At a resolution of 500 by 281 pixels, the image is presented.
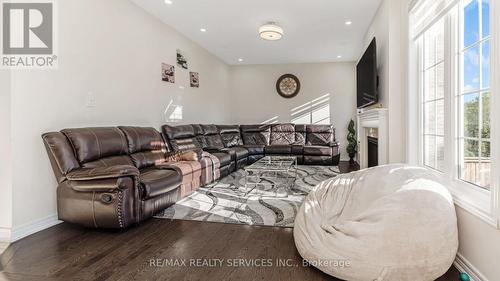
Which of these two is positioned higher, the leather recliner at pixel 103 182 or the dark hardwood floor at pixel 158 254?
the leather recliner at pixel 103 182

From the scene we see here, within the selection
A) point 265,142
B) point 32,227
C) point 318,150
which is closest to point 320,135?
point 318,150

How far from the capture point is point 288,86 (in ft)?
25.9

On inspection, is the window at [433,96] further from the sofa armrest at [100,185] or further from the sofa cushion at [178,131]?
the sofa cushion at [178,131]

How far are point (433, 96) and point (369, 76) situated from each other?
1574 mm

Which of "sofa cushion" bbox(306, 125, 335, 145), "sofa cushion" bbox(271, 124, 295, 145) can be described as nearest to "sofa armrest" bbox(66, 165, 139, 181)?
"sofa cushion" bbox(271, 124, 295, 145)

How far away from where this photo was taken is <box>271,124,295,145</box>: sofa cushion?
7160 mm

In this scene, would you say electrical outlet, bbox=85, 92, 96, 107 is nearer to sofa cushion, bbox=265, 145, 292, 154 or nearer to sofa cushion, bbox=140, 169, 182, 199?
sofa cushion, bbox=140, 169, 182, 199

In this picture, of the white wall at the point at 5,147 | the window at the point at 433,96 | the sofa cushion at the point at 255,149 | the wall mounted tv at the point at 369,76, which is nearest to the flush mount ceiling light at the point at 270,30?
the wall mounted tv at the point at 369,76

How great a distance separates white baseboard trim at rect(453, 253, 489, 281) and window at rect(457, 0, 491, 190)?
1.64ft

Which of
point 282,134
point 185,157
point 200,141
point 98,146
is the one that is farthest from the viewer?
point 282,134

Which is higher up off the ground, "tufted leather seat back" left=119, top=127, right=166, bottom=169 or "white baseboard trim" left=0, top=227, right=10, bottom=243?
"tufted leather seat back" left=119, top=127, right=166, bottom=169

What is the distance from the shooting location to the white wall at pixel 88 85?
2.56 meters

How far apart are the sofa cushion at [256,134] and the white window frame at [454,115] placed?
4.28 m

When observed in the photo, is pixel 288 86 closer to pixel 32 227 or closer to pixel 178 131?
pixel 178 131
